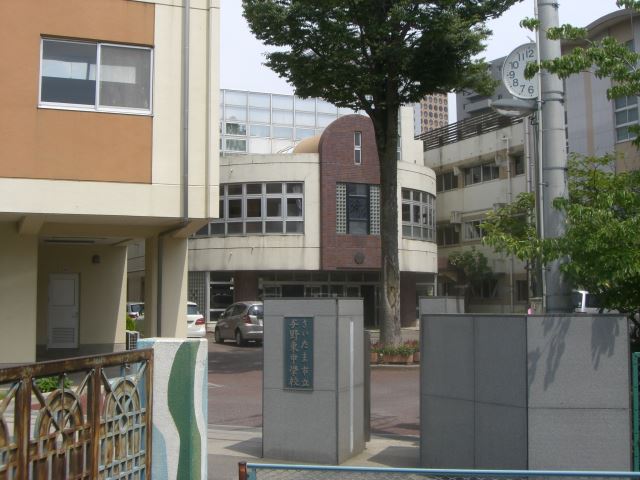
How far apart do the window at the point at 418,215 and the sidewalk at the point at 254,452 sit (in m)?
28.9

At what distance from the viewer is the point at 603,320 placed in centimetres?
744

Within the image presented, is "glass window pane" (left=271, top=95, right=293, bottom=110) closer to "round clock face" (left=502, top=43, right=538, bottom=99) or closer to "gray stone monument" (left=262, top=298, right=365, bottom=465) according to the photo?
"round clock face" (left=502, top=43, right=538, bottom=99)

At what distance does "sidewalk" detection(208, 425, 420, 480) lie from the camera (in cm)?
889

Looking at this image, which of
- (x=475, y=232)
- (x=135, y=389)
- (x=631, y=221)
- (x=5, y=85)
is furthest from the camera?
(x=475, y=232)

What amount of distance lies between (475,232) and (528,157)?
6.18 m

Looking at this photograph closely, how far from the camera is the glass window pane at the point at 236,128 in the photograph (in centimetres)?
6600

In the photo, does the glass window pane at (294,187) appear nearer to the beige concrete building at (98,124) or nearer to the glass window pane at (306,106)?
the beige concrete building at (98,124)

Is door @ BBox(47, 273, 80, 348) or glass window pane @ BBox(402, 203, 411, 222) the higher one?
glass window pane @ BBox(402, 203, 411, 222)

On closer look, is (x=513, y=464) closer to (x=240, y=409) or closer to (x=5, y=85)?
(x=240, y=409)

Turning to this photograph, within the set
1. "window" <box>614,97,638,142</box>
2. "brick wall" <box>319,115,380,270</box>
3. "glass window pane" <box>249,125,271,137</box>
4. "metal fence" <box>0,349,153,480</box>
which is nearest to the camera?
"metal fence" <box>0,349,153,480</box>

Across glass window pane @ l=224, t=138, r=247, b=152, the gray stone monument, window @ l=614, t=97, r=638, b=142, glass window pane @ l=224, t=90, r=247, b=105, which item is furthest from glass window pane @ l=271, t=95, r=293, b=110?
the gray stone monument

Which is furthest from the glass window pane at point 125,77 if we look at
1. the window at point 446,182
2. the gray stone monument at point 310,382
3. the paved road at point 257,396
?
the window at point 446,182

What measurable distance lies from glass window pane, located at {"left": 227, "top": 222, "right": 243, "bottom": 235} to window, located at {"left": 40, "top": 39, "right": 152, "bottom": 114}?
22367 millimetres

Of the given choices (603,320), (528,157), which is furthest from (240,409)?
(528,157)
